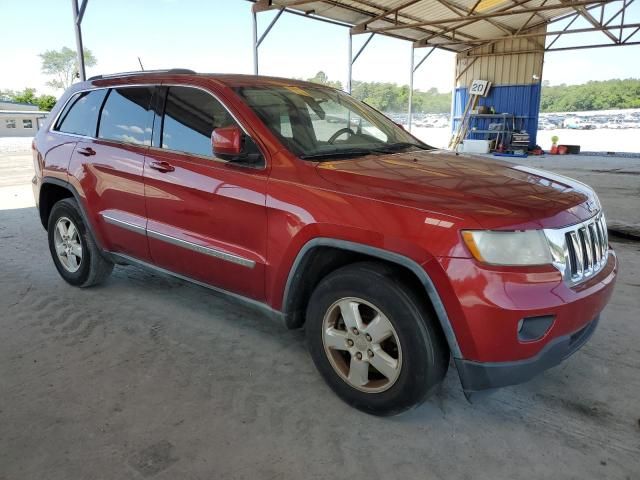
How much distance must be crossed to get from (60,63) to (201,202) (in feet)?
284

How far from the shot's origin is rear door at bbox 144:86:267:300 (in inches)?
112

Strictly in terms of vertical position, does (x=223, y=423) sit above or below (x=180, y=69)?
below

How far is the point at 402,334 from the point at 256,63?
11.9m

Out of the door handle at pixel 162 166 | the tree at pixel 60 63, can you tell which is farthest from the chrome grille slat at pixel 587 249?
the tree at pixel 60 63

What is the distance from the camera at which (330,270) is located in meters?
2.76

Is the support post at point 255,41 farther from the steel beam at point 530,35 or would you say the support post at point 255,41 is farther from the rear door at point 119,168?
the steel beam at point 530,35

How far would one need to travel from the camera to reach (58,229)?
14.3 ft

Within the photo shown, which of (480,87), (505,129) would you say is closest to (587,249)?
(505,129)

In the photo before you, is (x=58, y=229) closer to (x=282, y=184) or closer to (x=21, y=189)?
(x=282, y=184)

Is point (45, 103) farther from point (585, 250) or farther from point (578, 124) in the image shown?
point (585, 250)

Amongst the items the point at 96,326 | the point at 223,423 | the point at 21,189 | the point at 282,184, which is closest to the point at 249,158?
the point at 282,184

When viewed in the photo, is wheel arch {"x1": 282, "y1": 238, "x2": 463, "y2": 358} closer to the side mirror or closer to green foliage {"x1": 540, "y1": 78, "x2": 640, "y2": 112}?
the side mirror

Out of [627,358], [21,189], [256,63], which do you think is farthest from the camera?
[256,63]

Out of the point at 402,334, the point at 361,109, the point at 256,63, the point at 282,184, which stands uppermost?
the point at 256,63
